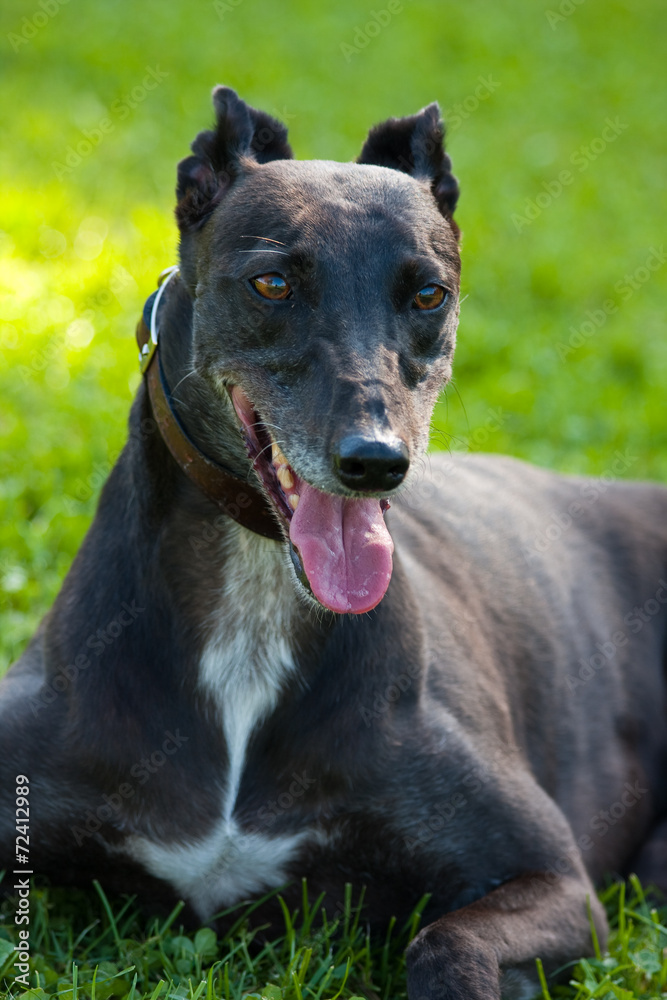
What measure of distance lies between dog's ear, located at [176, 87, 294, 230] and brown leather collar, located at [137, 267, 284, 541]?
37cm

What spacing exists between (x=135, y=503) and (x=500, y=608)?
143cm

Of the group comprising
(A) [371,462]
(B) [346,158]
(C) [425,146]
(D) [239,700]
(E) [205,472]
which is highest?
(B) [346,158]

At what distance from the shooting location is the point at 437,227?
3.08 meters

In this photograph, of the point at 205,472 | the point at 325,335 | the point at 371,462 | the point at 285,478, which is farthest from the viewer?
the point at 205,472

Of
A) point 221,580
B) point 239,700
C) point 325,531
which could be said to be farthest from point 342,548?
point 239,700

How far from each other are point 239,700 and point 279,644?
0.18m

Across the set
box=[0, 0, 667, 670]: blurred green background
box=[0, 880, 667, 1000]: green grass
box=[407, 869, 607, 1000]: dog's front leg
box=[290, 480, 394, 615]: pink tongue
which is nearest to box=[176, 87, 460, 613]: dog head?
box=[290, 480, 394, 615]: pink tongue

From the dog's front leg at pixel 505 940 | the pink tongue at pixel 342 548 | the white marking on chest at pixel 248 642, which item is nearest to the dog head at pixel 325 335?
the pink tongue at pixel 342 548

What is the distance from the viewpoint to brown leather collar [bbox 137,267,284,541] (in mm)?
2982

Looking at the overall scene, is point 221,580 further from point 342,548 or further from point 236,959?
point 236,959

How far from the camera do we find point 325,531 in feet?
9.28

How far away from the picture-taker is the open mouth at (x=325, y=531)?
2.76m

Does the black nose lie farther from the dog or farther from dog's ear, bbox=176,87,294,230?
dog's ear, bbox=176,87,294,230

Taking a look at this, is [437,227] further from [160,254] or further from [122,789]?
[160,254]
